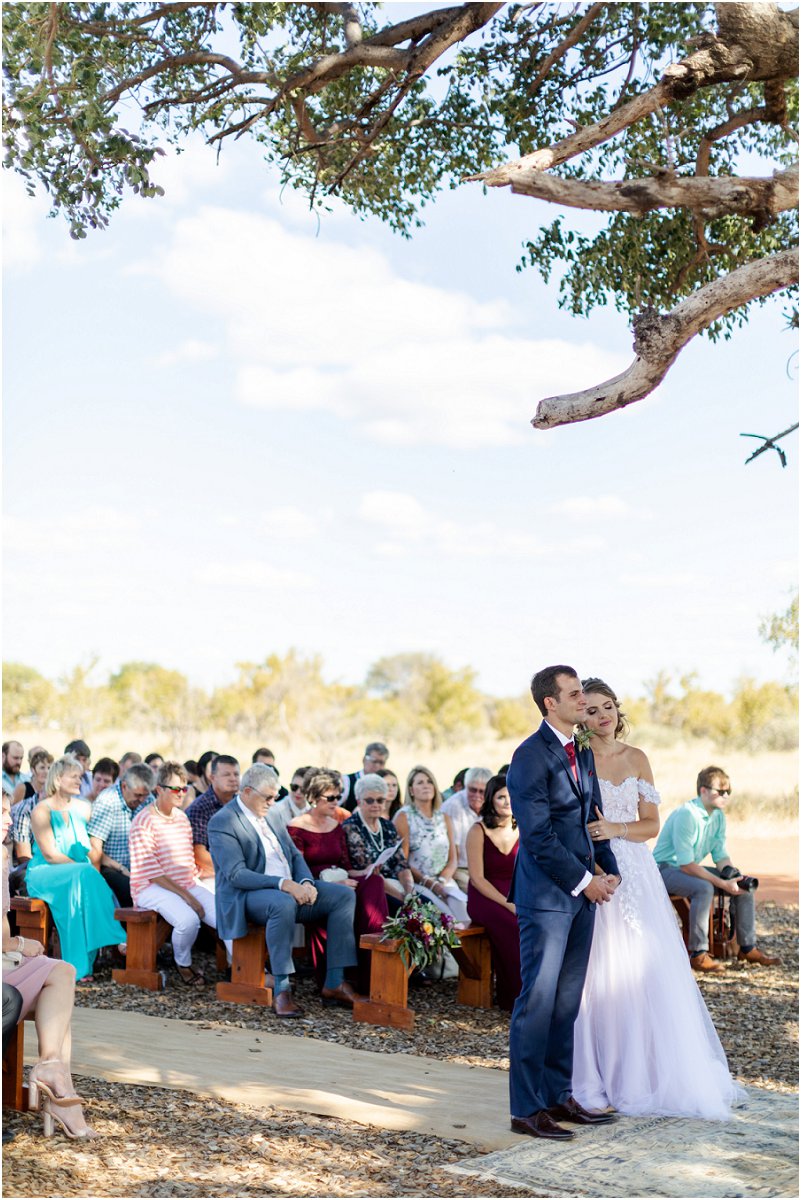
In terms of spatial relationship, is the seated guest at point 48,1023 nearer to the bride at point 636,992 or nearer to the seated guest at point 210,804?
the bride at point 636,992

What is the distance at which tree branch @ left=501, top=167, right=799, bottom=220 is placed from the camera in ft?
16.3

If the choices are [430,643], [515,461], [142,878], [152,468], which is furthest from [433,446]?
[142,878]

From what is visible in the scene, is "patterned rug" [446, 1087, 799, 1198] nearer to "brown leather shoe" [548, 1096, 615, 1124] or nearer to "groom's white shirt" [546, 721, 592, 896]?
"brown leather shoe" [548, 1096, 615, 1124]

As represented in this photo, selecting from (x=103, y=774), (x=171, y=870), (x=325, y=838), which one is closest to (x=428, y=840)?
(x=325, y=838)

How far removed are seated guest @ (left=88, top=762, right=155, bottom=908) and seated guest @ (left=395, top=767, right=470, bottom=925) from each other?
191 cm

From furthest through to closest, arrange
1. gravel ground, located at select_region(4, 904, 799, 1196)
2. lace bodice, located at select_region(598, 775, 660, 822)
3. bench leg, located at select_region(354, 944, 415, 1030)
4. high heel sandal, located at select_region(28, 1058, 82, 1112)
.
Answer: bench leg, located at select_region(354, 944, 415, 1030) < lace bodice, located at select_region(598, 775, 660, 822) < high heel sandal, located at select_region(28, 1058, 82, 1112) < gravel ground, located at select_region(4, 904, 799, 1196)

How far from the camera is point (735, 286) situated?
190 inches

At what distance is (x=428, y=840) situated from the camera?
921 centimetres

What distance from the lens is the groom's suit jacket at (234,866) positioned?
793 centimetres

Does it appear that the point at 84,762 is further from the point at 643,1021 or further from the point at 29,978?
the point at 643,1021

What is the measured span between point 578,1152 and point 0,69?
6310 millimetres

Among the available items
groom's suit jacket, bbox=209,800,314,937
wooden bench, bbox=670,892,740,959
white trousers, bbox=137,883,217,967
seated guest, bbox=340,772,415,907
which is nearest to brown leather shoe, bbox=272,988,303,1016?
groom's suit jacket, bbox=209,800,314,937

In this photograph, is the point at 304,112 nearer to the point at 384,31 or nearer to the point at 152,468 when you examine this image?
the point at 384,31

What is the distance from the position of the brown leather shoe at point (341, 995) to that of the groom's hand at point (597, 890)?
2995mm
